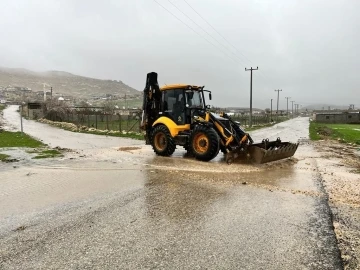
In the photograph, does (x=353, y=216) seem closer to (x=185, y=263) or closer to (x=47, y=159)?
(x=185, y=263)

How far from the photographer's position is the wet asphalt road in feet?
13.5

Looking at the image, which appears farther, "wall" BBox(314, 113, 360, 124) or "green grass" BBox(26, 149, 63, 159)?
"wall" BBox(314, 113, 360, 124)

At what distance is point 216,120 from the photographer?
38.4 ft

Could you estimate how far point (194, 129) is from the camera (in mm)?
11758

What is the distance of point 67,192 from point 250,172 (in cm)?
522

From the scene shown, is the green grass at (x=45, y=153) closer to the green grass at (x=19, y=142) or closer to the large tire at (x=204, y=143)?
the green grass at (x=19, y=142)

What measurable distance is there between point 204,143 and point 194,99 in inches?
84.3

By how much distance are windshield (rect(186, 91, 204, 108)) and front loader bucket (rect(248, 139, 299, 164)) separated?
2938 millimetres

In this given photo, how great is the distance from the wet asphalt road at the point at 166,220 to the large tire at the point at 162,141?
3004 mm

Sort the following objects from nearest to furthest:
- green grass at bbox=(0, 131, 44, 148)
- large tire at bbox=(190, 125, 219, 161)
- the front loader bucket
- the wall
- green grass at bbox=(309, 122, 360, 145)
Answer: the front loader bucket
large tire at bbox=(190, 125, 219, 161)
green grass at bbox=(0, 131, 44, 148)
green grass at bbox=(309, 122, 360, 145)
the wall

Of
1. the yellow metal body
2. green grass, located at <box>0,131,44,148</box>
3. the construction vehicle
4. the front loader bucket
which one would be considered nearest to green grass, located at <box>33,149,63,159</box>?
green grass, located at <box>0,131,44,148</box>

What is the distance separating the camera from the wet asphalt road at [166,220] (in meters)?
4.12

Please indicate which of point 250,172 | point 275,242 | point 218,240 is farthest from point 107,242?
point 250,172

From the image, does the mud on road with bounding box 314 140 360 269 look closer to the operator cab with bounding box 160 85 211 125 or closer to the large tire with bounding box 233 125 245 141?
the large tire with bounding box 233 125 245 141
